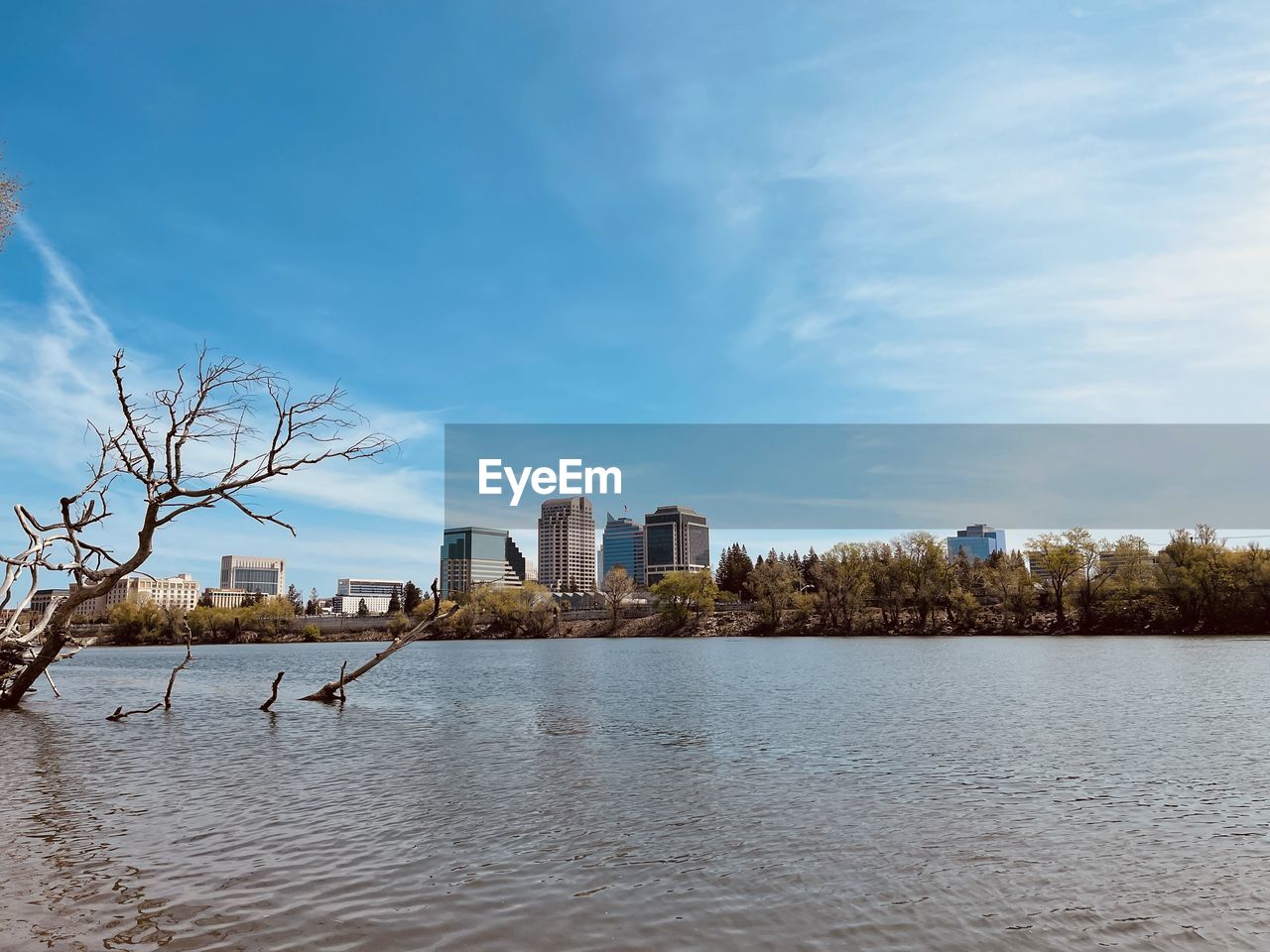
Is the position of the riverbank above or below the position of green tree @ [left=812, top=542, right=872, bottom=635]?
below

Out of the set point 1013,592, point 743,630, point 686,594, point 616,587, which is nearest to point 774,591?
point 743,630

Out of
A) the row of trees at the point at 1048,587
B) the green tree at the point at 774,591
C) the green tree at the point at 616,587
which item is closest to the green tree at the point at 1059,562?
the row of trees at the point at 1048,587

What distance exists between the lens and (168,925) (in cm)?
1018

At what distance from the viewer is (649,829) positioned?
1530 cm

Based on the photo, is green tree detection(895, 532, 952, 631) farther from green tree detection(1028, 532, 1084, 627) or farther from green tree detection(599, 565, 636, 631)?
green tree detection(599, 565, 636, 631)

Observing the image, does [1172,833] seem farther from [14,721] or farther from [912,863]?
[14,721]

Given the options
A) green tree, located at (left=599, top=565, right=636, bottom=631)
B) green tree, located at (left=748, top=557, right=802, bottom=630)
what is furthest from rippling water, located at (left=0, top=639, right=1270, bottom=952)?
green tree, located at (left=599, top=565, right=636, bottom=631)

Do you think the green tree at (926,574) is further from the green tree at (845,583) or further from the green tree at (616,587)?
the green tree at (616,587)

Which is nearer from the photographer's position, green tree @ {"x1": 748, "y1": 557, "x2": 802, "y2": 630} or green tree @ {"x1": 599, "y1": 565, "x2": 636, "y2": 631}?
green tree @ {"x1": 748, "y1": 557, "x2": 802, "y2": 630}

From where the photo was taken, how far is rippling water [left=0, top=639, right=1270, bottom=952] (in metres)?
10.3

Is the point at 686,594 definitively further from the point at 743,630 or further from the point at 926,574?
the point at 926,574

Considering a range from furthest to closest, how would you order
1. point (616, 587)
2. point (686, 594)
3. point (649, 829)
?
point (616, 587), point (686, 594), point (649, 829)

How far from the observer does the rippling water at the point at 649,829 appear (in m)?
10.3

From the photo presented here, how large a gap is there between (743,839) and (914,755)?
33.2 ft
